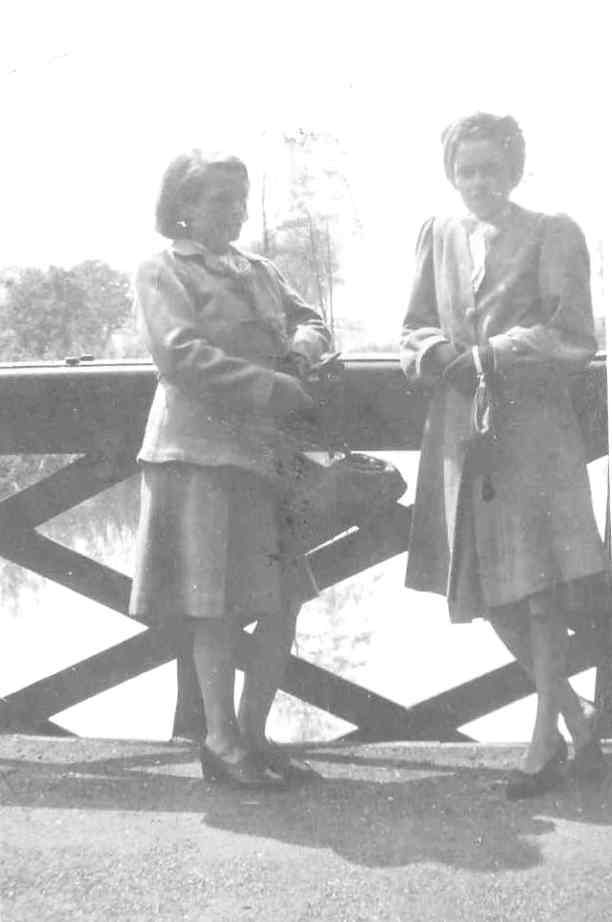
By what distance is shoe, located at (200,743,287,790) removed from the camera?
11.0 feet

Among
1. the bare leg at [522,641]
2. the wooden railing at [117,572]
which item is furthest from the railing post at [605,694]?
the bare leg at [522,641]

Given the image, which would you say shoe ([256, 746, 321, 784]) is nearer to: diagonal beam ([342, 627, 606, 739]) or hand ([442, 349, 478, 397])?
diagonal beam ([342, 627, 606, 739])

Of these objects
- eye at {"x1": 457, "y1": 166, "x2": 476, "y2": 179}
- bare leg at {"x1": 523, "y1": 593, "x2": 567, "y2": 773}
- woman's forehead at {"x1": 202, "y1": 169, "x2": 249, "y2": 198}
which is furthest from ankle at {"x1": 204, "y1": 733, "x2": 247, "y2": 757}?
eye at {"x1": 457, "y1": 166, "x2": 476, "y2": 179}

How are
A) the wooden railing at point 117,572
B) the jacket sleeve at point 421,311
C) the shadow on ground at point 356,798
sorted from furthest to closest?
the wooden railing at point 117,572 < the jacket sleeve at point 421,311 < the shadow on ground at point 356,798

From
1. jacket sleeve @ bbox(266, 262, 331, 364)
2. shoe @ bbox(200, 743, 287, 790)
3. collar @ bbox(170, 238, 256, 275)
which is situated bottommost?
shoe @ bbox(200, 743, 287, 790)

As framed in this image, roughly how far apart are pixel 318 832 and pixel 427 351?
47.2 inches

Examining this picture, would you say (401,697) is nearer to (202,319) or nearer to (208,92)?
(202,319)

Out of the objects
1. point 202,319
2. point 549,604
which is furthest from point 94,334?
point 549,604

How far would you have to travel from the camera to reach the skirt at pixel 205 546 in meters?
3.35

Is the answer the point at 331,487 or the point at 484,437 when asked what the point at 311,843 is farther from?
the point at 484,437

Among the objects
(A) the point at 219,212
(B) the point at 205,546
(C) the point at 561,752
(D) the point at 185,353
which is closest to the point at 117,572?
(B) the point at 205,546

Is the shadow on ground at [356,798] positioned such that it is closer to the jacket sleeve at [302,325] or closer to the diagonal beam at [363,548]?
the diagonal beam at [363,548]

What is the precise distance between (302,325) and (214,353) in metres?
0.34

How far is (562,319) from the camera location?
3.24 metres
